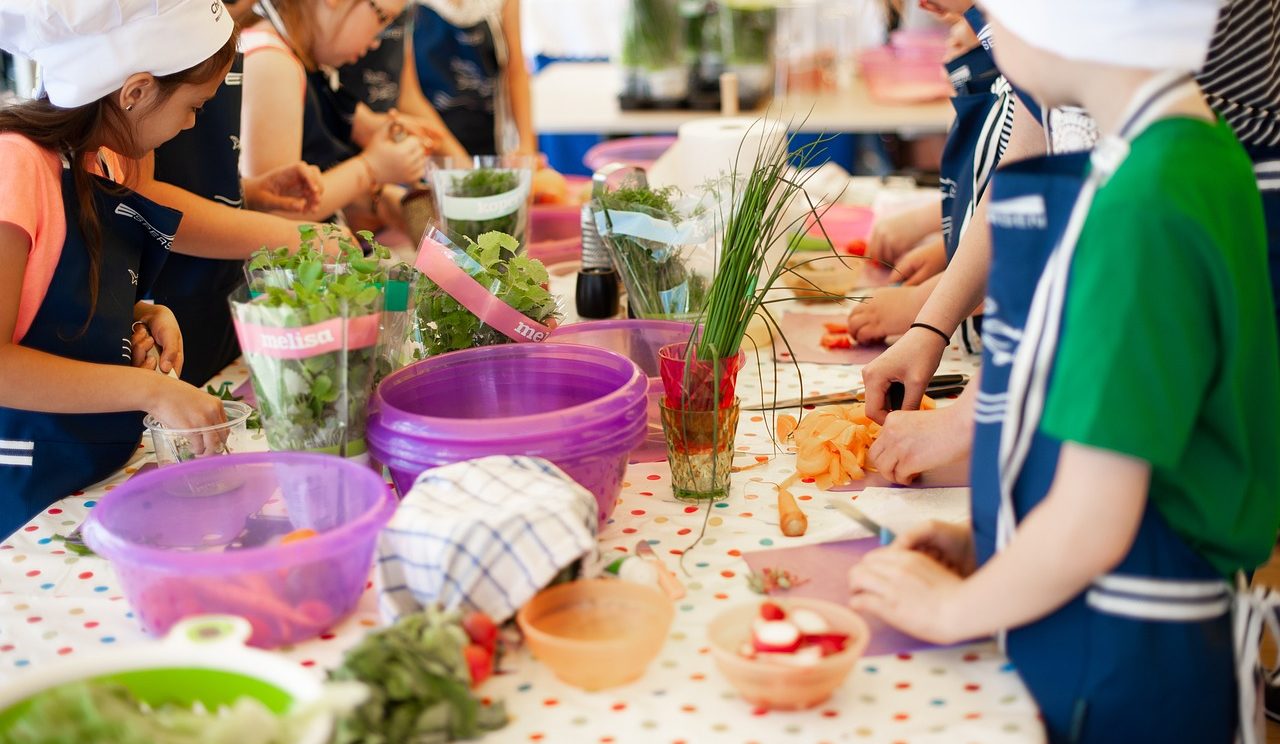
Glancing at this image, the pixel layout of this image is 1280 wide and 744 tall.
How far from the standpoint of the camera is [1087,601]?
1023 millimetres

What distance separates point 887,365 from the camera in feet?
5.25

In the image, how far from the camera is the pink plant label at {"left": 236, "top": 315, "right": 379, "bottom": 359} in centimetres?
124

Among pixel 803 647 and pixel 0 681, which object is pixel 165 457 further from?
pixel 803 647

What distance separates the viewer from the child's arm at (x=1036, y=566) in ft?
3.09

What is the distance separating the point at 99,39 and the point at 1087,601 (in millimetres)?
1311

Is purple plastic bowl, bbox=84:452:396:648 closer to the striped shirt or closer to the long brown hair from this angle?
the long brown hair

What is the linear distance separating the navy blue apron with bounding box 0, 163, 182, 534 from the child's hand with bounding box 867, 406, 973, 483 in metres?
1.01

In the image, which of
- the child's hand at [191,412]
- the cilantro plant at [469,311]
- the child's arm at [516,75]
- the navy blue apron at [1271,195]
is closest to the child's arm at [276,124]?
the cilantro plant at [469,311]

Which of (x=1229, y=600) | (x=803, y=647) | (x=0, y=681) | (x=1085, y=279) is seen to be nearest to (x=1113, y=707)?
(x=1229, y=600)

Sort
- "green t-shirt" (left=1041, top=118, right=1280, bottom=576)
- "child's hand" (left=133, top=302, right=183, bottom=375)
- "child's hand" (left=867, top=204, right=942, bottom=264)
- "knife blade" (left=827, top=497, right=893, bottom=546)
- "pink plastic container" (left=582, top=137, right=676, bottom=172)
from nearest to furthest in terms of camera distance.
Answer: "green t-shirt" (left=1041, top=118, right=1280, bottom=576) < "knife blade" (left=827, top=497, right=893, bottom=546) < "child's hand" (left=133, top=302, right=183, bottom=375) < "child's hand" (left=867, top=204, right=942, bottom=264) < "pink plastic container" (left=582, top=137, right=676, bottom=172)

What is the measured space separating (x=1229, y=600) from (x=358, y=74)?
8.14 feet

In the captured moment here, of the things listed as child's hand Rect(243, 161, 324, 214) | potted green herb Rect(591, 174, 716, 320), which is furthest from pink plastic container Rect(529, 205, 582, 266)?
potted green herb Rect(591, 174, 716, 320)

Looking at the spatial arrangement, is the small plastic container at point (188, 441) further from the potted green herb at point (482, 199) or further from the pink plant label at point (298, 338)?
the potted green herb at point (482, 199)

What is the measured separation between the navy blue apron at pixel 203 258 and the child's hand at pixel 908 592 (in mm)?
1330
